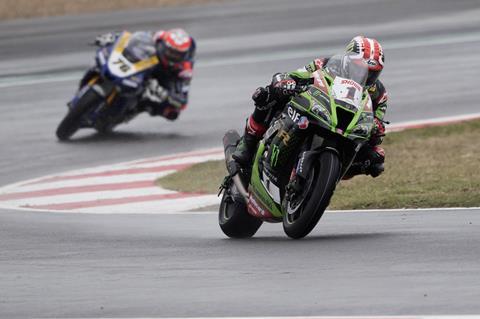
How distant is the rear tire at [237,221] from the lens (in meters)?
10.1

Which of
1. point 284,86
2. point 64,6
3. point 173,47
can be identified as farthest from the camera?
point 64,6

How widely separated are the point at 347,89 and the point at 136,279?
2.04m

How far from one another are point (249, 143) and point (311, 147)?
958 mm

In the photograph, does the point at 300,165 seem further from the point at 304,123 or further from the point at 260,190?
the point at 260,190

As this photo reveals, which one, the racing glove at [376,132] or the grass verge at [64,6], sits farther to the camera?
the grass verge at [64,6]

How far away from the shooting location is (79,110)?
17562mm

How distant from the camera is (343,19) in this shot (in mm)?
26422

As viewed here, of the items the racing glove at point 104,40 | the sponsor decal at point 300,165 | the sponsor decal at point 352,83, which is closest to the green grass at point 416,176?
the sponsor decal at point 352,83

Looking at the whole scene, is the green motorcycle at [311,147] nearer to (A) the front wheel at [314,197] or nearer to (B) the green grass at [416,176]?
(A) the front wheel at [314,197]

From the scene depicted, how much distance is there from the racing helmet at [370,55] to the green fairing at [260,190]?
2.99ft

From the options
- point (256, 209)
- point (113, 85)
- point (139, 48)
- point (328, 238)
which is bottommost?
point (113, 85)

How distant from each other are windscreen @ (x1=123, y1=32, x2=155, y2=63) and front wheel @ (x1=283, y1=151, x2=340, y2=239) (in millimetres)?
8745

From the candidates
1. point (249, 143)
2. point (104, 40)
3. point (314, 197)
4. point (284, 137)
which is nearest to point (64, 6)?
point (104, 40)

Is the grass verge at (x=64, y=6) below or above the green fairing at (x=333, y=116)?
below
